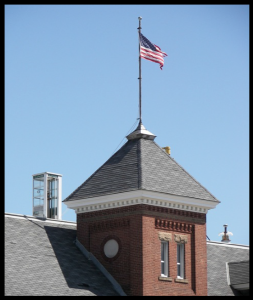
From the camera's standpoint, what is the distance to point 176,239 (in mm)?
40438

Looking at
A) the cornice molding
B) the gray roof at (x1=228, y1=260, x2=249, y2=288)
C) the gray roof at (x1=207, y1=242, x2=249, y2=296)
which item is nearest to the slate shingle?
the cornice molding

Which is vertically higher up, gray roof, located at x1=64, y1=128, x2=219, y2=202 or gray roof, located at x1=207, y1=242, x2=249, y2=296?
gray roof, located at x1=64, y1=128, x2=219, y2=202

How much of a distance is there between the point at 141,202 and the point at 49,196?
625cm

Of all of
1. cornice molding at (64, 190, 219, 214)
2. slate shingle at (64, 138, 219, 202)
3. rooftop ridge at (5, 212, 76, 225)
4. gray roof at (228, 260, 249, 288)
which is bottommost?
gray roof at (228, 260, 249, 288)

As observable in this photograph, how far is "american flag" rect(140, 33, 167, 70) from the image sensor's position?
43.5 metres

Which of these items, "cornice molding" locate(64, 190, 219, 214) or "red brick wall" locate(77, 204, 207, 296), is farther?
"cornice molding" locate(64, 190, 219, 214)

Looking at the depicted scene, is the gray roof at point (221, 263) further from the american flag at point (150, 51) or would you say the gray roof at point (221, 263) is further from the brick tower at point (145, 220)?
the american flag at point (150, 51)

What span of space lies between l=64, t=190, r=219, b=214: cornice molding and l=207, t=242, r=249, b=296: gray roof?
4.06m

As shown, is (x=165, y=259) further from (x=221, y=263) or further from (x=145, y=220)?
(x=221, y=263)

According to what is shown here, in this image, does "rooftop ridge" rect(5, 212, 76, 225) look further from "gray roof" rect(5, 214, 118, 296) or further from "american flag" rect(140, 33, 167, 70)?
"american flag" rect(140, 33, 167, 70)

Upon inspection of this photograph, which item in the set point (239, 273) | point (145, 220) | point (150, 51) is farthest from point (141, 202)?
point (150, 51)

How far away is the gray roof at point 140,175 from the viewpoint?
40.2 metres

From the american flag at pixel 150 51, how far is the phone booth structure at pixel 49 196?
7218 mm
